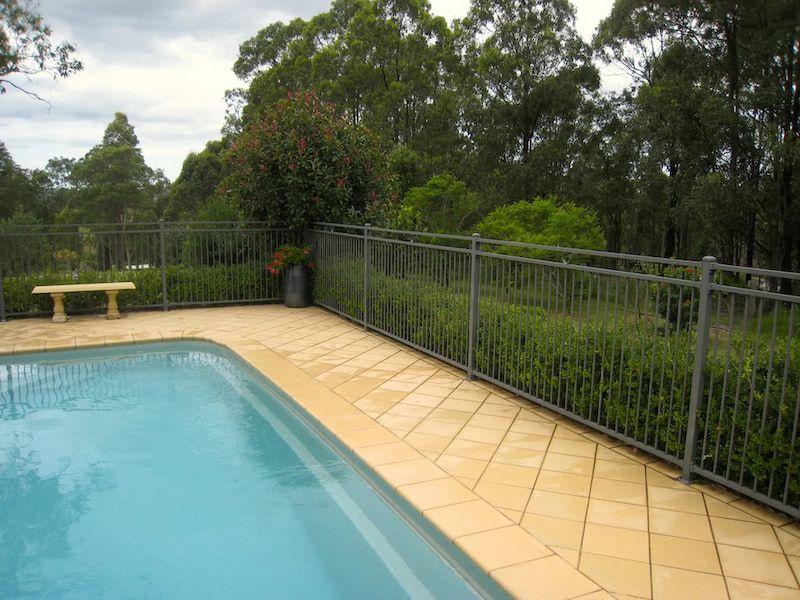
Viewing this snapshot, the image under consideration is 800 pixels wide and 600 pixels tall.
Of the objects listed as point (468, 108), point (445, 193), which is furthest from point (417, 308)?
point (468, 108)

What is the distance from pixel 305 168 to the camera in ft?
31.3

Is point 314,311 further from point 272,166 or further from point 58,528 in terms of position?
point 58,528

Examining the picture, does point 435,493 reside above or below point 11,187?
below

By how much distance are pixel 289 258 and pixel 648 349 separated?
6.74 m

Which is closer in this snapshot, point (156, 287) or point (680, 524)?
point (680, 524)

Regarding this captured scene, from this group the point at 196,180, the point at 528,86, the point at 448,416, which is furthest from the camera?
the point at 196,180

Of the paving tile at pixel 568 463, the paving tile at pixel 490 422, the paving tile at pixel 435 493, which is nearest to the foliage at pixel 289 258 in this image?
the paving tile at pixel 490 422

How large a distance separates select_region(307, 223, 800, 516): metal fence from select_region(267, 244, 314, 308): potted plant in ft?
13.0

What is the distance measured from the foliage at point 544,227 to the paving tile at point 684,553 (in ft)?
30.2

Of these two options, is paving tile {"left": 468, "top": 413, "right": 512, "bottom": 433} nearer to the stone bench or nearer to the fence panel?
the fence panel

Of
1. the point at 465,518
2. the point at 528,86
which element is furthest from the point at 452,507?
the point at 528,86

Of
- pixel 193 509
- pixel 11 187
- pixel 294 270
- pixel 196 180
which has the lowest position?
pixel 193 509

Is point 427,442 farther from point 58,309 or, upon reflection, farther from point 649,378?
point 58,309

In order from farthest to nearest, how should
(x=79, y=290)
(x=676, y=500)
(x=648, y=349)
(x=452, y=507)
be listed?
1. (x=79, y=290)
2. (x=648, y=349)
3. (x=676, y=500)
4. (x=452, y=507)
